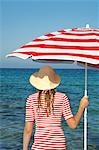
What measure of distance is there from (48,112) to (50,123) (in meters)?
0.10

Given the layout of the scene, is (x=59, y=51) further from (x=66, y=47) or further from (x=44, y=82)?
(x=44, y=82)

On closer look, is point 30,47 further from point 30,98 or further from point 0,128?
point 0,128

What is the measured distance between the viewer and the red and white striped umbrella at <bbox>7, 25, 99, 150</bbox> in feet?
15.5

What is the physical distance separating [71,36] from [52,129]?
97 cm

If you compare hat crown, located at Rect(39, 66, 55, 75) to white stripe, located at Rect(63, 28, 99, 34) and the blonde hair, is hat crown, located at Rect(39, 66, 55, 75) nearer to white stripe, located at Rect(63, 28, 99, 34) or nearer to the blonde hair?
the blonde hair

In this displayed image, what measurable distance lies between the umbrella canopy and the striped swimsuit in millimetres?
369

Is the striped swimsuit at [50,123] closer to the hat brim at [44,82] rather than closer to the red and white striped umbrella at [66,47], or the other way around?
the hat brim at [44,82]

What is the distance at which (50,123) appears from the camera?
4.77 m

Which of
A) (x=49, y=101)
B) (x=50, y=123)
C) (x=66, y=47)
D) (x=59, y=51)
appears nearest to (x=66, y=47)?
(x=66, y=47)

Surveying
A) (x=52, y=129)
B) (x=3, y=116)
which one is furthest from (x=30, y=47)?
(x=3, y=116)

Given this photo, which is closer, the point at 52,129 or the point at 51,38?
the point at 52,129

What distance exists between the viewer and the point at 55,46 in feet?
16.2

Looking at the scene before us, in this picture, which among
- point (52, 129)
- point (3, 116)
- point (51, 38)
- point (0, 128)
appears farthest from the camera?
point (3, 116)

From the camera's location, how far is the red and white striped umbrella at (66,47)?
4.71 meters
